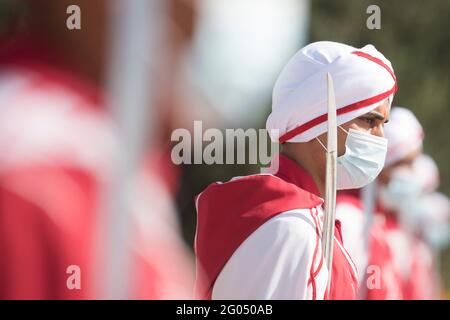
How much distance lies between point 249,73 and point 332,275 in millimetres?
359

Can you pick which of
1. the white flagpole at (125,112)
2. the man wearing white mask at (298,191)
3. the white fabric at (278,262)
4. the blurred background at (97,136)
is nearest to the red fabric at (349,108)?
the man wearing white mask at (298,191)

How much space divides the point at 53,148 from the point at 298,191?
2.75 feet

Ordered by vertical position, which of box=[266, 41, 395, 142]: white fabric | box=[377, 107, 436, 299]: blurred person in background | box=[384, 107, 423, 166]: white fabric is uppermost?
box=[266, 41, 395, 142]: white fabric

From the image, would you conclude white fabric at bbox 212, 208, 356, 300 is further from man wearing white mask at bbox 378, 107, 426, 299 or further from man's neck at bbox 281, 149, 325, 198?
man wearing white mask at bbox 378, 107, 426, 299

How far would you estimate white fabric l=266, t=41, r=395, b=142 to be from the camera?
2.01 metres

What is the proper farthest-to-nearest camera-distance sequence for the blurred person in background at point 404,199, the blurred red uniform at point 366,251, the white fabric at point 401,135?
the blurred person in background at point 404,199, the white fabric at point 401,135, the blurred red uniform at point 366,251

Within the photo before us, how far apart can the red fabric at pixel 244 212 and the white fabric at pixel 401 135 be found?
4.51 ft

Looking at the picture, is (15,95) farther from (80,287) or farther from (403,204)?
(403,204)

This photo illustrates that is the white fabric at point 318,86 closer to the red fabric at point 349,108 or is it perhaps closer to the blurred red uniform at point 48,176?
the red fabric at point 349,108

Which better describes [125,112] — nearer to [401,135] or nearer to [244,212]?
[244,212]

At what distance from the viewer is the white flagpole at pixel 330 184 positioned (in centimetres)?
180

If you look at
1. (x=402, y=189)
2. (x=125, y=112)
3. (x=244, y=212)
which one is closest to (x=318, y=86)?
(x=244, y=212)

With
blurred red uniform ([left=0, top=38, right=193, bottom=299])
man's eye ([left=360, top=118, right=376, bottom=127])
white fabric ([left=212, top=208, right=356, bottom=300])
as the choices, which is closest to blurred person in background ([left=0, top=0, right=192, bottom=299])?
blurred red uniform ([left=0, top=38, right=193, bottom=299])

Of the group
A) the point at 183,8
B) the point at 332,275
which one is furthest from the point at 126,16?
the point at 332,275
